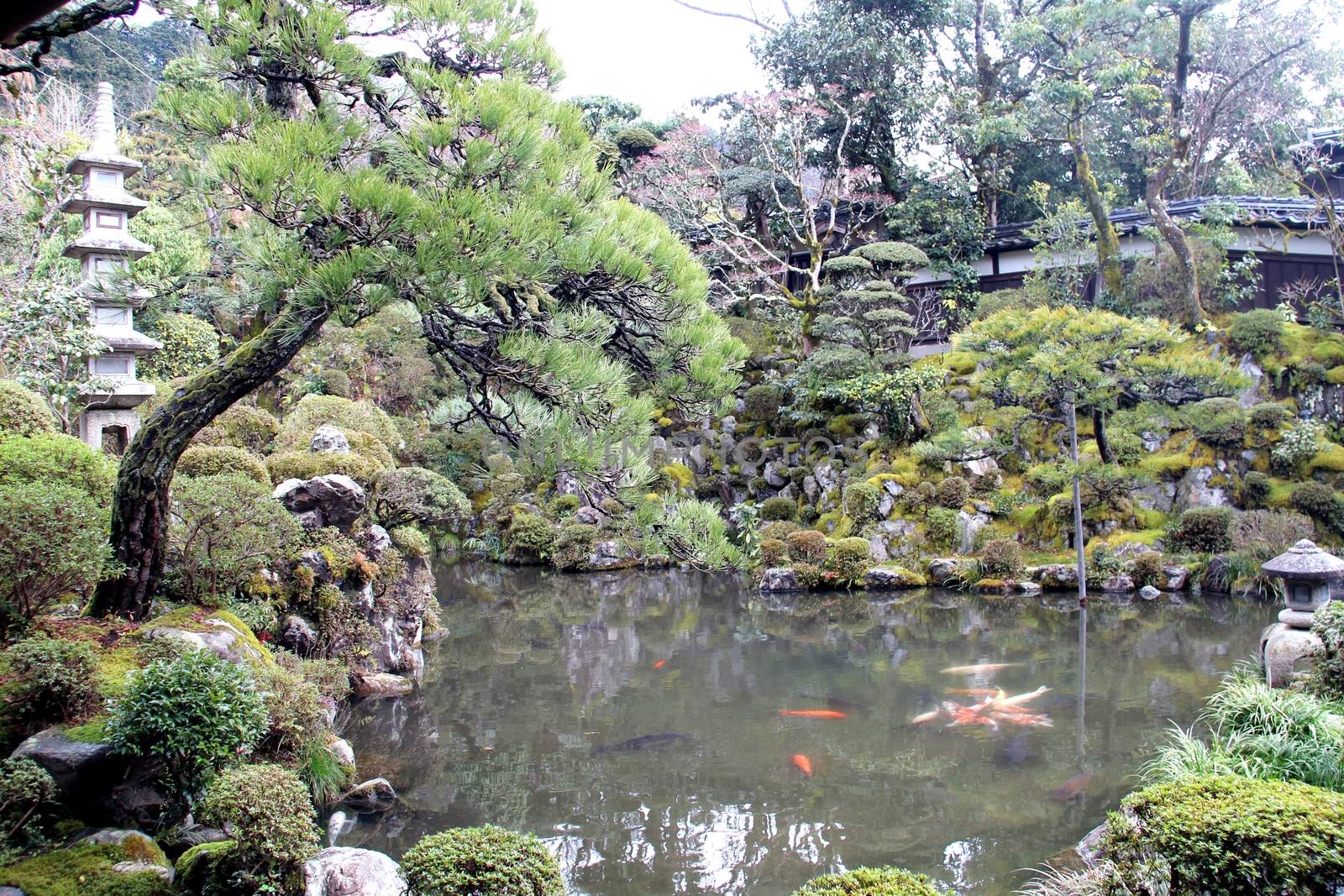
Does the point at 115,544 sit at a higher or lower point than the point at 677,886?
higher

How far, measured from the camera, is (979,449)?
12.5 metres

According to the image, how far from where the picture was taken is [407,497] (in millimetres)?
9688

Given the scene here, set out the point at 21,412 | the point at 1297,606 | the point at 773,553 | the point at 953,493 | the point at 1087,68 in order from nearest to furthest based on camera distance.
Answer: the point at 21,412
the point at 1297,606
the point at 953,493
the point at 773,553
the point at 1087,68

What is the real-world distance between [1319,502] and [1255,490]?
32.1 inches

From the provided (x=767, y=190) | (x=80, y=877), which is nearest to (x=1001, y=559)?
(x=767, y=190)

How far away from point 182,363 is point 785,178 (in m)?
12.6

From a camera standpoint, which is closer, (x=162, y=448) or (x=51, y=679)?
(x=51, y=679)

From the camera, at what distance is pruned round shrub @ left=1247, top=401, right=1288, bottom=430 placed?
13.0 meters

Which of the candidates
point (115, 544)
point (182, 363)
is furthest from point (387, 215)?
point (182, 363)

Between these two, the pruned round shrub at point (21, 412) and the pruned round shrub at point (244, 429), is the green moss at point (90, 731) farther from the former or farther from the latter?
the pruned round shrub at point (244, 429)

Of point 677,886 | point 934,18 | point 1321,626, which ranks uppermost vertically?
point 934,18

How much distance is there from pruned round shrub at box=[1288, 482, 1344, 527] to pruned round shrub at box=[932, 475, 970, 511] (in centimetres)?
449

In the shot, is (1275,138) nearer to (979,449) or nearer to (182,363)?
(979,449)

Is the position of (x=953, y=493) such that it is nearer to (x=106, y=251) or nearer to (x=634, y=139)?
(x=634, y=139)
